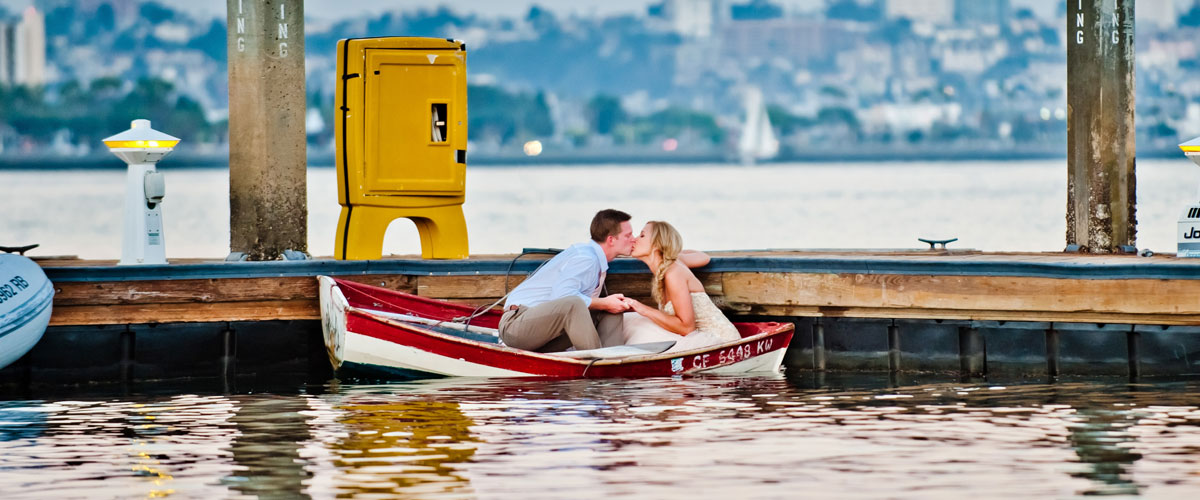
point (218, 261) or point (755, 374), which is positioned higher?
point (218, 261)

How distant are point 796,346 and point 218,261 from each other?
4111 mm

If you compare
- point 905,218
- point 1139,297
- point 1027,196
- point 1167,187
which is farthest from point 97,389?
point 1167,187

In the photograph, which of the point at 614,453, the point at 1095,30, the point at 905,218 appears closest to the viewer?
the point at 614,453

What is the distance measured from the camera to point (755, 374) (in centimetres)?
1234

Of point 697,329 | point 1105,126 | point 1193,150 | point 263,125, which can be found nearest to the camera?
point 697,329

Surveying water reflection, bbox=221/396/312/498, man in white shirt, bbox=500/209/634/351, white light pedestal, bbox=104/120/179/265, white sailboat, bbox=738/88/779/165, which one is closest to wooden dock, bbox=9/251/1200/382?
white light pedestal, bbox=104/120/179/265

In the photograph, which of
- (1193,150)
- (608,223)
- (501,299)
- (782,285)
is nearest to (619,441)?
(608,223)

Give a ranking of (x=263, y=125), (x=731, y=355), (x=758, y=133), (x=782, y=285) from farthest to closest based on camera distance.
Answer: (x=758, y=133)
(x=263, y=125)
(x=782, y=285)
(x=731, y=355)

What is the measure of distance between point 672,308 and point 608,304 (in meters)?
0.50

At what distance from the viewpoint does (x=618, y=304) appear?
39.7 feet

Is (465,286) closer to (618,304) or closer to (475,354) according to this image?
(475,354)

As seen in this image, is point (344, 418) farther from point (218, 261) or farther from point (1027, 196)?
point (1027, 196)

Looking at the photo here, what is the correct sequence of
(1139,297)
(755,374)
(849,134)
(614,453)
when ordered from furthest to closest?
(849,134) → (755,374) → (1139,297) → (614,453)

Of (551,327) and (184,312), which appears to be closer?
(551,327)
